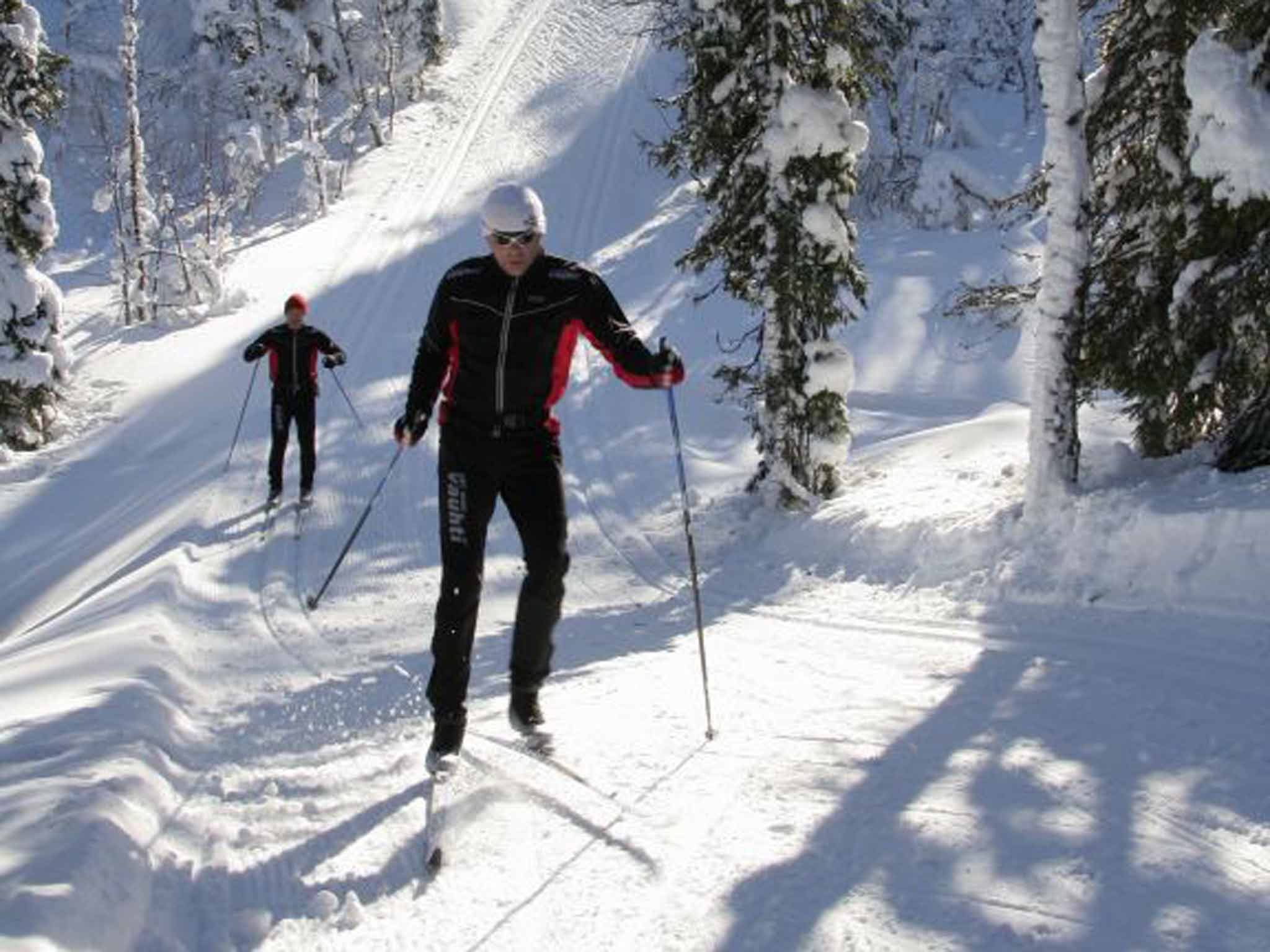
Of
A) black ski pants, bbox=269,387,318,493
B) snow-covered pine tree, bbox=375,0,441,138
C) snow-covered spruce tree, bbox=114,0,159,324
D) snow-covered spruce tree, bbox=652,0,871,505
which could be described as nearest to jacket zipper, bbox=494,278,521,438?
snow-covered spruce tree, bbox=652,0,871,505

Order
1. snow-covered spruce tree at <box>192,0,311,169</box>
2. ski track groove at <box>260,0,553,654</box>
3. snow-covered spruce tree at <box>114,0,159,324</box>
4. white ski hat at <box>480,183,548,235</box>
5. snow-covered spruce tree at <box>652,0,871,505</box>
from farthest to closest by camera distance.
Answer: snow-covered spruce tree at <box>192,0,311,169</box>
snow-covered spruce tree at <box>114,0,159,324</box>
snow-covered spruce tree at <box>652,0,871,505</box>
ski track groove at <box>260,0,553,654</box>
white ski hat at <box>480,183,548,235</box>

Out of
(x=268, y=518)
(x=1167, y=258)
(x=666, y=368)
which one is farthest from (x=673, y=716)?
(x=268, y=518)

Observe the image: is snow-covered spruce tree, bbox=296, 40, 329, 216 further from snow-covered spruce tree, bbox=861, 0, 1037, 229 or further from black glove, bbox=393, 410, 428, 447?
black glove, bbox=393, 410, 428, 447

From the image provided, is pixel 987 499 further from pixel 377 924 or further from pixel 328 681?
pixel 377 924

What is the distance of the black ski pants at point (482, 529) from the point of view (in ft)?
15.8

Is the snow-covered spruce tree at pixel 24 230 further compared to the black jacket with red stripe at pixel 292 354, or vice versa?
the snow-covered spruce tree at pixel 24 230

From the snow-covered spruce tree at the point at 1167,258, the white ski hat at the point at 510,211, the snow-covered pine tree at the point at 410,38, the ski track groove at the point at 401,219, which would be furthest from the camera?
the snow-covered pine tree at the point at 410,38

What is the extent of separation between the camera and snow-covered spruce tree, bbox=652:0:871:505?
11.3 meters

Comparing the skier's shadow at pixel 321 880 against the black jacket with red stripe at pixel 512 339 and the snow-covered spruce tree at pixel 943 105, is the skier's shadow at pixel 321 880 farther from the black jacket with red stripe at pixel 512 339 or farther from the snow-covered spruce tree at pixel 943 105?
the snow-covered spruce tree at pixel 943 105

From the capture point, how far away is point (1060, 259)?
8.38m

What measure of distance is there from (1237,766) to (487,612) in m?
6.27

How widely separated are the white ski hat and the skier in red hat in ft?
24.7

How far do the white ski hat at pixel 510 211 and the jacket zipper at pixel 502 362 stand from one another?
240 mm

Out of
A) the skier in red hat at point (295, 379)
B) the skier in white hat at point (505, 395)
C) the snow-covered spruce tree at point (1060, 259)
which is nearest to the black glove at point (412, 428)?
the skier in white hat at point (505, 395)
